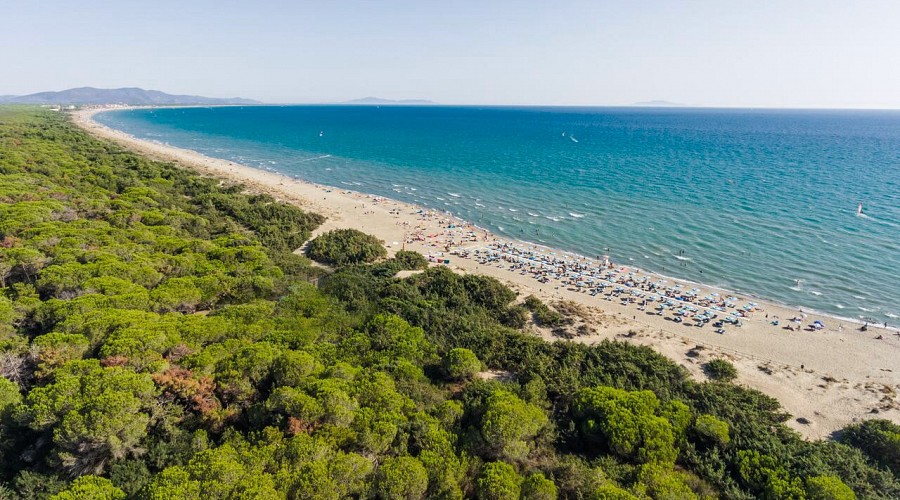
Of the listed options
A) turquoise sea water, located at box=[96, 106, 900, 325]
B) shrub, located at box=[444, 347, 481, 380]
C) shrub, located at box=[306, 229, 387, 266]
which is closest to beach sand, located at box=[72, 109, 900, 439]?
shrub, located at box=[306, 229, 387, 266]

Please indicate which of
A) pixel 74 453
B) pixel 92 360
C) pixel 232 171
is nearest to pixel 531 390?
pixel 74 453

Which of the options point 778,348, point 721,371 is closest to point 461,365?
point 721,371

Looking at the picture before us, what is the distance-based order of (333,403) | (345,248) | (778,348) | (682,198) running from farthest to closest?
(682,198) < (345,248) < (778,348) < (333,403)

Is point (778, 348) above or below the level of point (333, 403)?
below

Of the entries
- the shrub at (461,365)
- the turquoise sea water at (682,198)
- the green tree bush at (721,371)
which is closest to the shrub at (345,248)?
the turquoise sea water at (682,198)

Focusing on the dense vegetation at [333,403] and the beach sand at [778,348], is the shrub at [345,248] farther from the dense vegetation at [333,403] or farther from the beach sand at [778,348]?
the dense vegetation at [333,403]

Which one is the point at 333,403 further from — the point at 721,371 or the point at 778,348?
the point at 778,348

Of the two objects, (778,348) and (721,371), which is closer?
(721,371)
